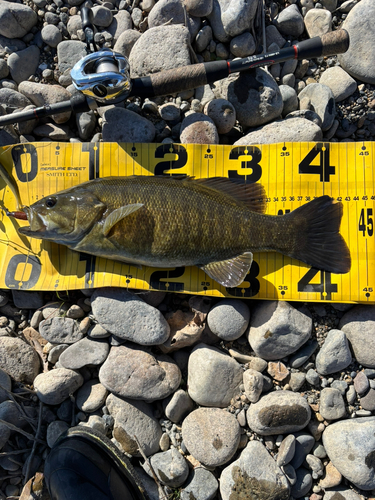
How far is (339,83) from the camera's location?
4.36 metres

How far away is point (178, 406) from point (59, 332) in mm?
1582

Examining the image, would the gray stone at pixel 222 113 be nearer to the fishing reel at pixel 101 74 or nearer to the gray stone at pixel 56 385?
the fishing reel at pixel 101 74

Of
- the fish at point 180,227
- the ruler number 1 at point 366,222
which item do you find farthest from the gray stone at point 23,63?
the ruler number 1 at point 366,222

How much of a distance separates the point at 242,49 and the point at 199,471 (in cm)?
500

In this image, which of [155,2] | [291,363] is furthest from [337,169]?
[155,2]

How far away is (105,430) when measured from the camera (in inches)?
146

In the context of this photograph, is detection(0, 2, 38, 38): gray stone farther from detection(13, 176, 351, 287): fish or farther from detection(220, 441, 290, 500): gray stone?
detection(220, 441, 290, 500): gray stone

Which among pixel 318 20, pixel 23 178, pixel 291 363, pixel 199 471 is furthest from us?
pixel 318 20

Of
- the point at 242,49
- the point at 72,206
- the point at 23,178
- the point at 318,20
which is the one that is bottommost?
the point at 72,206

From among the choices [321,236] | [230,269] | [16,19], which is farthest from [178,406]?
[16,19]

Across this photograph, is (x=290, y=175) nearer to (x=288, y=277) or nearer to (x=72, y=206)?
(x=288, y=277)

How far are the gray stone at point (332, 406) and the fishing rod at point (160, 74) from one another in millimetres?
3763

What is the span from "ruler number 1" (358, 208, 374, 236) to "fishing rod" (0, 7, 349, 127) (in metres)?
1.88

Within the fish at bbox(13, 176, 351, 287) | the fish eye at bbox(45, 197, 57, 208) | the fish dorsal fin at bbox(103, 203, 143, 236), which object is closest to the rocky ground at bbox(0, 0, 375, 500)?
the fish at bbox(13, 176, 351, 287)
